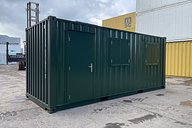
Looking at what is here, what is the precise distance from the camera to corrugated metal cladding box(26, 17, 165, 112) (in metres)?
4.78

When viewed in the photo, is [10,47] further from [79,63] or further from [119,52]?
[79,63]

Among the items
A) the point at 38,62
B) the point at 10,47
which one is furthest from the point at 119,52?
the point at 10,47

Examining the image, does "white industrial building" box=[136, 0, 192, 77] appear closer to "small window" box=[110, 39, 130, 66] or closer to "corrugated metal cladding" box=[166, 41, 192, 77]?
"corrugated metal cladding" box=[166, 41, 192, 77]

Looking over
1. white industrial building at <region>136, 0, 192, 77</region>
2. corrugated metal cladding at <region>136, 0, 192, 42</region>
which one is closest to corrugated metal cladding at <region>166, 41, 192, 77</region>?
white industrial building at <region>136, 0, 192, 77</region>

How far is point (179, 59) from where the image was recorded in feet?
47.1

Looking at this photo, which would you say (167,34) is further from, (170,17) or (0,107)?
(0,107)

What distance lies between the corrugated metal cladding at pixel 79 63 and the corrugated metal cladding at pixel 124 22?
1369 centimetres

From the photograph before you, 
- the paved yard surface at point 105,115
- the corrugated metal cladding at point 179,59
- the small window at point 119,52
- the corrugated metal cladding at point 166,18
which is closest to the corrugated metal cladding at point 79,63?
the small window at point 119,52

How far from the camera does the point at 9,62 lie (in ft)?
106

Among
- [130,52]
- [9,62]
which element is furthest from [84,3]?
[9,62]

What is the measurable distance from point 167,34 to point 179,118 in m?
12.5

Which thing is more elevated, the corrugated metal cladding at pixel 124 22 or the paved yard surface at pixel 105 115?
the corrugated metal cladding at pixel 124 22

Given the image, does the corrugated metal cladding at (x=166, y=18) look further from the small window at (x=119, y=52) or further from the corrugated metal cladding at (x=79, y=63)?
the small window at (x=119, y=52)

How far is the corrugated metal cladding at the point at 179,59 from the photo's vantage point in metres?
13.7
